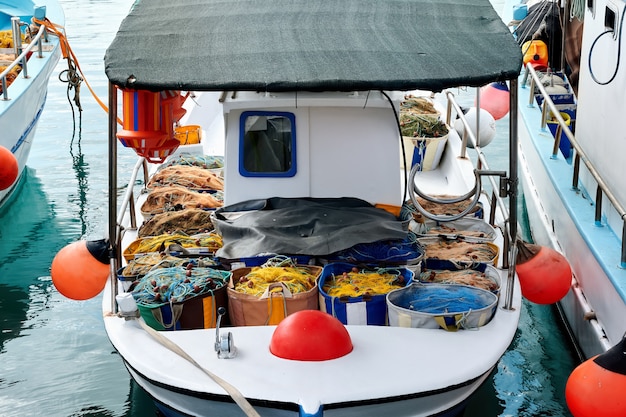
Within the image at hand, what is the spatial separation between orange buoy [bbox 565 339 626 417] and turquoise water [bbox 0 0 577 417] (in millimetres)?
800

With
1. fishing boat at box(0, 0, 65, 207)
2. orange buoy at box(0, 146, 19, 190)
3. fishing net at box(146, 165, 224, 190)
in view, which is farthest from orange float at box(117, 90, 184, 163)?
fishing boat at box(0, 0, 65, 207)

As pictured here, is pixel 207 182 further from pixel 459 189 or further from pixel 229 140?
pixel 459 189

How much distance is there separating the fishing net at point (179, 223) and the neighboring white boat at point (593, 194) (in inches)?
113

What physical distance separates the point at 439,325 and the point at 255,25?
2409 millimetres

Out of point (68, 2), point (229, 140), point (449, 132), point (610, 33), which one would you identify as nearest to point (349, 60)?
point (229, 140)

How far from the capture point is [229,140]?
670 cm

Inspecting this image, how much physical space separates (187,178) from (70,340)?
1.72 m

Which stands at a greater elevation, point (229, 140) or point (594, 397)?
point (229, 140)

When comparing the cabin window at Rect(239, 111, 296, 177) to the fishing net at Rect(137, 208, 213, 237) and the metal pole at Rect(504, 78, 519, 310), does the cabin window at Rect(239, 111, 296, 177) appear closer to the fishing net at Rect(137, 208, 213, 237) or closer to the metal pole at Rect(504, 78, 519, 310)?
the fishing net at Rect(137, 208, 213, 237)

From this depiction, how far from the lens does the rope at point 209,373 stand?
14.9ft

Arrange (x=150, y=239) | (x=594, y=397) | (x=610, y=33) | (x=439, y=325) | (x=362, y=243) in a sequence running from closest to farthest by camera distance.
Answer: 1. (x=594, y=397)
2. (x=439, y=325)
3. (x=362, y=243)
4. (x=150, y=239)
5. (x=610, y=33)

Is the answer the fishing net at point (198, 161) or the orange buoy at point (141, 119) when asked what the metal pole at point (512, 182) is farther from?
the fishing net at point (198, 161)

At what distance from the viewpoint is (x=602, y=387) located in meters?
4.79

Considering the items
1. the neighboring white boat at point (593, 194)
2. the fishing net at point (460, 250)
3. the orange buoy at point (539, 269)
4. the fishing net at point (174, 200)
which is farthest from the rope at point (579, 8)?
the fishing net at point (174, 200)
